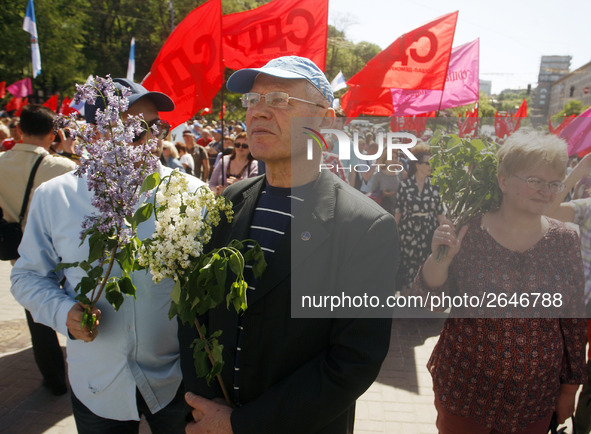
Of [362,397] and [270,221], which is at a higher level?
[270,221]

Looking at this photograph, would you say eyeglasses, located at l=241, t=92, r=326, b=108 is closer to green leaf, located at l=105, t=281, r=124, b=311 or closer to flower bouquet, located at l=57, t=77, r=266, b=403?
flower bouquet, located at l=57, t=77, r=266, b=403

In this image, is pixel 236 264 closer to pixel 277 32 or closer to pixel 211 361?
pixel 211 361

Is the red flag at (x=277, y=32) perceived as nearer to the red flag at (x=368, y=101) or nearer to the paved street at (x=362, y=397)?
the red flag at (x=368, y=101)

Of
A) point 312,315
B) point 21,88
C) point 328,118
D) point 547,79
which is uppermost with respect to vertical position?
point 547,79

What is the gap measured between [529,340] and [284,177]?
1.30 metres

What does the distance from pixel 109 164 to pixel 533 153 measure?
1690 millimetres

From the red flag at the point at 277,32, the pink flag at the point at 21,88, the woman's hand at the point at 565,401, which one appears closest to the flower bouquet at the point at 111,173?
the woman's hand at the point at 565,401

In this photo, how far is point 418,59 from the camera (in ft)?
18.8

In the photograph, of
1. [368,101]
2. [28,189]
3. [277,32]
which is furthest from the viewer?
[368,101]

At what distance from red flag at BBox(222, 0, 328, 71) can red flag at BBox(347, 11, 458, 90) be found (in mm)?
1291

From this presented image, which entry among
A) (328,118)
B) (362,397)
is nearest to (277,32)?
(328,118)

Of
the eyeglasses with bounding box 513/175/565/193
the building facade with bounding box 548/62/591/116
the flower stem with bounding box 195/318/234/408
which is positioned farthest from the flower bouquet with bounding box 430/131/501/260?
the building facade with bounding box 548/62/591/116

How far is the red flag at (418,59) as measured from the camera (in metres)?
5.64

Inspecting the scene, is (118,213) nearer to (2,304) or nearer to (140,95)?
(140,95)
